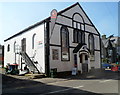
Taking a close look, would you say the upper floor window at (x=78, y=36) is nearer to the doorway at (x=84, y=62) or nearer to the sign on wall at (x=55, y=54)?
the doorway at (x=84, y=62)

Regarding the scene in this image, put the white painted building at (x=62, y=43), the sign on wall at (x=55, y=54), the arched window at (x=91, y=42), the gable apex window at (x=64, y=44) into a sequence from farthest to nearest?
the arched window at (x=91, y=42), the gable apex window at (x=64, y=44), the sign on wall at (x=55, y=54), the white painted building at (x=62, y=43)

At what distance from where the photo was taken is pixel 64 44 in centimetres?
1970

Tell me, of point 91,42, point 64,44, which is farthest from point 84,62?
point 91,42

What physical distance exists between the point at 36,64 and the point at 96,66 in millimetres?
12545

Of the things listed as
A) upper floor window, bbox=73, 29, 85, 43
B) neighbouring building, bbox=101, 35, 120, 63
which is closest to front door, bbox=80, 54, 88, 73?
upper floor window, bbox=73, 29, 85, 43

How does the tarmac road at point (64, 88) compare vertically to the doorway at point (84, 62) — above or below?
below

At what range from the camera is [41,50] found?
58.8 feet

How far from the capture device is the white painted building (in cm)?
1762

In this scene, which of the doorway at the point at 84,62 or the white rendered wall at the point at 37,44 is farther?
the doorway at the point at 84,62

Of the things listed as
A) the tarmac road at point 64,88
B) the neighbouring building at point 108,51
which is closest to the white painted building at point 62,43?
the tarmac road at point 64,88

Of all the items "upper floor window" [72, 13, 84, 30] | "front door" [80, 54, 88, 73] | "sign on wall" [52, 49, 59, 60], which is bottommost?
"front door" [80, 54, 88, 73]

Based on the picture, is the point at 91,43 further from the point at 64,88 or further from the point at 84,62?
the point at 64,88

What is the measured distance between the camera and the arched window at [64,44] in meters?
19.3

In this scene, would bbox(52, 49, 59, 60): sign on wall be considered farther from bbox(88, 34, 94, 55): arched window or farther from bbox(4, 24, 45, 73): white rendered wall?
bbox(88, 34, 94, 55): arched window
